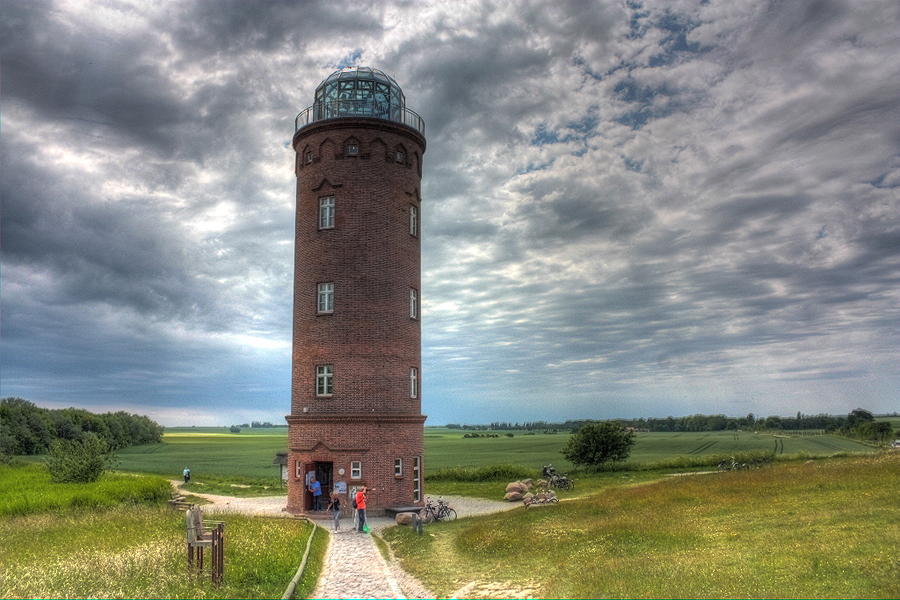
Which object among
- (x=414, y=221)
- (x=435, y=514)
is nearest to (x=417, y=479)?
(x=435, y=514)

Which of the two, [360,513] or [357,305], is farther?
[357,305]

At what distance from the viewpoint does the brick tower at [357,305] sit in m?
28.6

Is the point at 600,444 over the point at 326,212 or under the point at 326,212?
under

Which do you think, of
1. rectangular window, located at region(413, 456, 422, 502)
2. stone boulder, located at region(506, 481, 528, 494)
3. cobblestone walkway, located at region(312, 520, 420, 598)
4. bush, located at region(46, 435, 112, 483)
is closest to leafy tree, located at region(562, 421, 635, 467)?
stone boulder, located at region(506, 481, 528, 494)

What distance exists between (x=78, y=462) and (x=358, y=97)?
2630cm

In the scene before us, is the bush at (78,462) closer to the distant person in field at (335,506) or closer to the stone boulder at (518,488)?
the distant person in field at (335,506)

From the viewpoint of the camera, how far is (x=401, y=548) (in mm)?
20625

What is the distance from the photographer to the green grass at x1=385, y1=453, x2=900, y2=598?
492 inches

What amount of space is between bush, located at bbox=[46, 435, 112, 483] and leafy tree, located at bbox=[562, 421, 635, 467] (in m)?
37.0

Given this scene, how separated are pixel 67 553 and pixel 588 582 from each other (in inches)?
546

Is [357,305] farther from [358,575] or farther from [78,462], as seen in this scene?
[78,462]

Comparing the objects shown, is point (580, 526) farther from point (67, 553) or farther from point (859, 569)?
point (67, 553)

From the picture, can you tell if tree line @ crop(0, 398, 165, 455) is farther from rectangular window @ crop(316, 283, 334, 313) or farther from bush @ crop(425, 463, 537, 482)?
rectangular window @ crop(316, 283, 334, 313)

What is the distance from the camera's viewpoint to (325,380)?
95.9 feet
